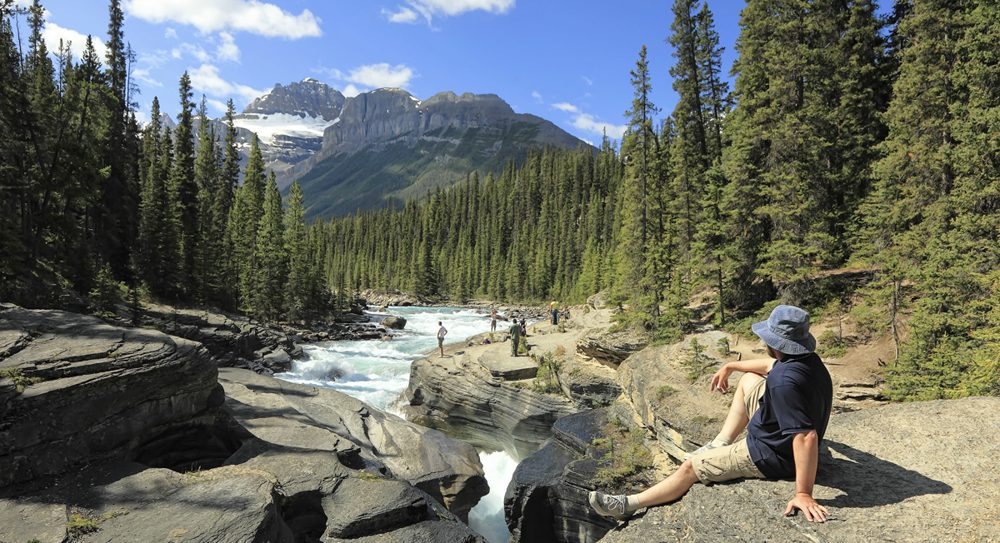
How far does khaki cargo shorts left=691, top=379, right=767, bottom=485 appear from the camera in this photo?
4605 mm

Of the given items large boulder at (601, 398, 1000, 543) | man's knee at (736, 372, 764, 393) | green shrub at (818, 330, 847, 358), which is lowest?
green shrub at (818, 330, 847, 358)

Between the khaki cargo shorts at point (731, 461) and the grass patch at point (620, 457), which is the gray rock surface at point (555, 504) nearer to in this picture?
the grass patch at point (620, 457)

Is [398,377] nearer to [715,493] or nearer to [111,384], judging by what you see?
[111,384]

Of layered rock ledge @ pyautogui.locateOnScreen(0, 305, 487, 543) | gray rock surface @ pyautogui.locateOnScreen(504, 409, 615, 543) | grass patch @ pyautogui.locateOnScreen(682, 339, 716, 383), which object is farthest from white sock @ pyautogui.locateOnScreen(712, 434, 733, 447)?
grass patch @ pyautogui.locateOnScreen(682, 339, 716, 383)

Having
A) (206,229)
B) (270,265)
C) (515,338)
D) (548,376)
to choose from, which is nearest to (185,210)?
(206,229)

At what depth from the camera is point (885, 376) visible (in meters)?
13.0

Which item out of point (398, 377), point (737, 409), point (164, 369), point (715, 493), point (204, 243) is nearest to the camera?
point (715, 493)

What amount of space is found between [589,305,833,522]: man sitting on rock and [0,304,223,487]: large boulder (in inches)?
357

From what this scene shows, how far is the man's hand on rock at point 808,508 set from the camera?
3848 mm

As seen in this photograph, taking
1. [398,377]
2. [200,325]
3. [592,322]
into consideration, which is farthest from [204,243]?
[592,322]

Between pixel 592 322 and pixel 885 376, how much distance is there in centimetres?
2063

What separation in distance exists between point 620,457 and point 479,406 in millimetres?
10741

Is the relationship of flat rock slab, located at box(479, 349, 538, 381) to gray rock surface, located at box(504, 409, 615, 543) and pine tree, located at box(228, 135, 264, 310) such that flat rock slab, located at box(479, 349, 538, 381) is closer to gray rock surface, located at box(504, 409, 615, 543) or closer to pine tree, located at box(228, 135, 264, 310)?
gray rock surface, located at box(504, 409, 615, 543)

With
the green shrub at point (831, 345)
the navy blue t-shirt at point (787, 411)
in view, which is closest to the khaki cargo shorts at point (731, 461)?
the navy blue t-shirt at point (787, 411)
